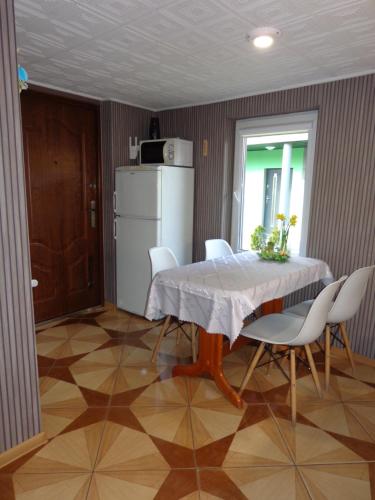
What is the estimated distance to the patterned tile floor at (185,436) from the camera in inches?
70.5

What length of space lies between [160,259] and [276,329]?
46.0 inches

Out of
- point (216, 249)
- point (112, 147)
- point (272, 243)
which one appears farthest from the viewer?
point (112, 147)

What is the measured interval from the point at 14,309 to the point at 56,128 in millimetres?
2394

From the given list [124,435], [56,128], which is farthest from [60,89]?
[124,435]

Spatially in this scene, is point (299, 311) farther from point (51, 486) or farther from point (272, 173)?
point (51, 486)

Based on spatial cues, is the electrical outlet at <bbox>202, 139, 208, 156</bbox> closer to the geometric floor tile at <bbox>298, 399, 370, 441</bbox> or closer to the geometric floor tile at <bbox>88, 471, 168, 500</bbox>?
the geometric floor tile at <bbox>298, 399, 370, 441</bbox>

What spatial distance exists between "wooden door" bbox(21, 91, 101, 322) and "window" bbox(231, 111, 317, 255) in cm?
163

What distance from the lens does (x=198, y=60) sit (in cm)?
261

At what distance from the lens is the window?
11.2 feet

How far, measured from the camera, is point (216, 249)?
365 centimetres

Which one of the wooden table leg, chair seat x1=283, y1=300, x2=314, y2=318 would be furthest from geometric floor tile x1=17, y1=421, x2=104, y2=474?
chair seat x1=283, y1=300, x2=314, y2=318

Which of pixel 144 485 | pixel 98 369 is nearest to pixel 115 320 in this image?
pixel 98 369

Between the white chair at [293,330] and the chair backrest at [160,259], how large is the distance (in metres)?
0.97

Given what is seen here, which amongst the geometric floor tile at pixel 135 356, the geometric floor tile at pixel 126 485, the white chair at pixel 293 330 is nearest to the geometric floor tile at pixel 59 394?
the geometric floor tile at pixel 135 356
